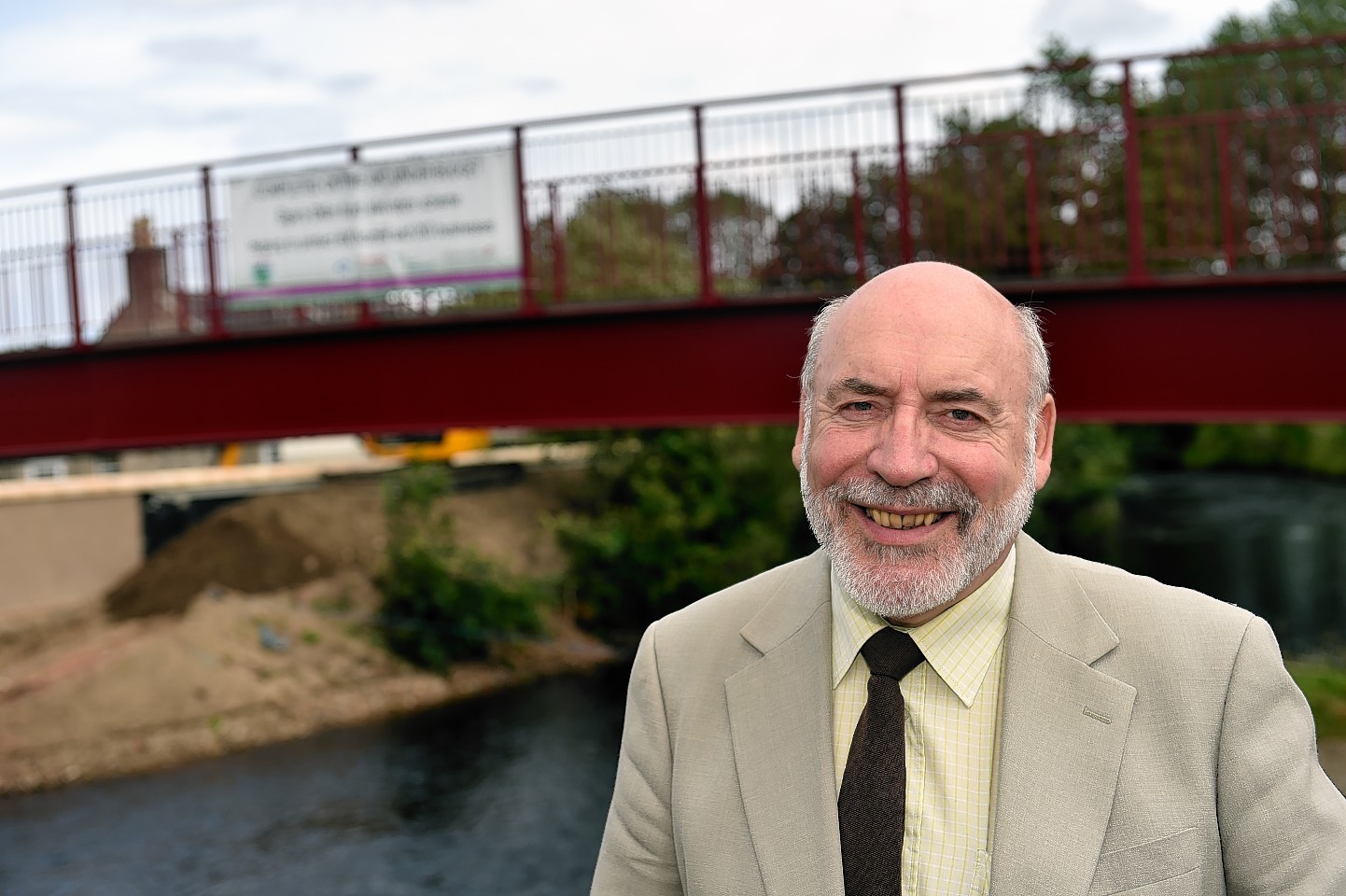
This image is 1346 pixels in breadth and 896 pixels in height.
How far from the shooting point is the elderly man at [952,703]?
6.26 feet

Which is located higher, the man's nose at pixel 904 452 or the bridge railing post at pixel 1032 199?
the bridge railing post at pixel 1032 199

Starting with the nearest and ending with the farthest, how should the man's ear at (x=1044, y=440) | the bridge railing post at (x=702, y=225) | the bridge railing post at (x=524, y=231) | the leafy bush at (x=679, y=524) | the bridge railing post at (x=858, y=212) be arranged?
the man's ear at (x=1044, y=440) < the bridge railing post at (x=858, y=212) < the bridge railing post at (x=702, y=225) < the bridge railing post at (x=524, y=231) < the leafy bush at (x=679, y=524)

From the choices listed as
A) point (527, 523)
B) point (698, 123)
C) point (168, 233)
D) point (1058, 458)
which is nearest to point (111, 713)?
point (527, 523)

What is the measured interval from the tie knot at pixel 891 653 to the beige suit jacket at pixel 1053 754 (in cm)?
8

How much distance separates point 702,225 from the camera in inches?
416

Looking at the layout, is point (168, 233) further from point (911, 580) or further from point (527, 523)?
point (527, 523)

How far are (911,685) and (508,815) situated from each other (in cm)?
1958

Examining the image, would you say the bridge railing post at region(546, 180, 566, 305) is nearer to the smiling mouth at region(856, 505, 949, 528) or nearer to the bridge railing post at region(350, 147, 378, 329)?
the bridge railing post at region(350, 147, 378, 329)

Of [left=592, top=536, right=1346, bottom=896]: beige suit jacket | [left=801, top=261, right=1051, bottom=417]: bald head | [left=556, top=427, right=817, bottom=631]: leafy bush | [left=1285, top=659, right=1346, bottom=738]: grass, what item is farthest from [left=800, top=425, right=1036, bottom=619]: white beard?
[left=556, top=427, right=817, bottom=631]: leafy bush

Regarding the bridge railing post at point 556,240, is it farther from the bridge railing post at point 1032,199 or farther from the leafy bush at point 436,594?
the leafy bush at point 436,594

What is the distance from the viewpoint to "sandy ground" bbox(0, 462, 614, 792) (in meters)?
23.6

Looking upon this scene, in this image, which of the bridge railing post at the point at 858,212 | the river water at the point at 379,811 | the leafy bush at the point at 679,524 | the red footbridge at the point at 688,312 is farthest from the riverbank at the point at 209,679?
the bridge railing post at the point at 858,212

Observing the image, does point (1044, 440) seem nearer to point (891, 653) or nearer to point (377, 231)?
point (891, 653)

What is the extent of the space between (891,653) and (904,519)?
0.70 ft
